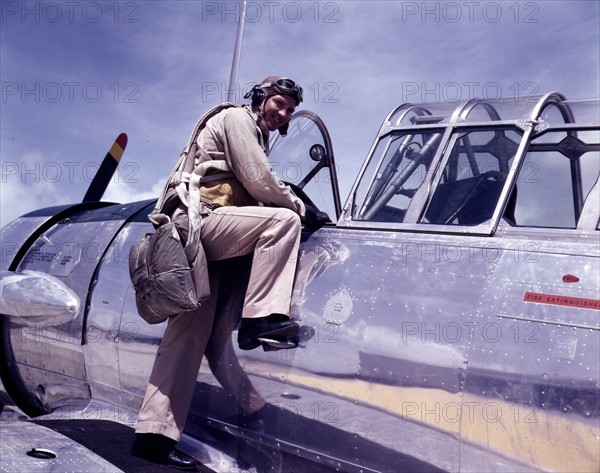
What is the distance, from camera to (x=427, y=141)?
3.60m

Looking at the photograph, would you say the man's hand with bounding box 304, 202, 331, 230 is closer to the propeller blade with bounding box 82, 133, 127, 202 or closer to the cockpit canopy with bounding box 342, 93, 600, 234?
the cockpit canopy with bounding box 342, 93, 600, 234

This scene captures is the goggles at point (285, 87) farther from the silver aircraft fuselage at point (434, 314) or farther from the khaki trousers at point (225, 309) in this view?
the khaki trousers at point (225, 309)

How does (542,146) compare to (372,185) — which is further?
(372,185)

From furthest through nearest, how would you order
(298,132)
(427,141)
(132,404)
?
(298,132) → (132,404) → (427,141)

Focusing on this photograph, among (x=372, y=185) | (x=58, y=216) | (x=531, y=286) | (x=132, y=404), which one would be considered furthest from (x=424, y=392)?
(x=58, y=216)

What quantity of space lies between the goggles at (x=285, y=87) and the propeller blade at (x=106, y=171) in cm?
409

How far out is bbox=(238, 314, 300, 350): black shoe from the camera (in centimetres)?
324

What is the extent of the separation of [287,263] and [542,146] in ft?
4.88

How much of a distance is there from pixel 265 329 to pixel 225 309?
51 cm

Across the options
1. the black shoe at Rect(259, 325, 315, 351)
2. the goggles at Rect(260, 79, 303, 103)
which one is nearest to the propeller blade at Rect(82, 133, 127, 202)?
the goggles at Rect(260, 79, 303, 103)

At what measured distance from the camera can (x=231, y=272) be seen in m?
3.79

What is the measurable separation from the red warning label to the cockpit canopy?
49 cm

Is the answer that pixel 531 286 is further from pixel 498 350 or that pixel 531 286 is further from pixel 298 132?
pixel 298 132

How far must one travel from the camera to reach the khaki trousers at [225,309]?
341 cm
